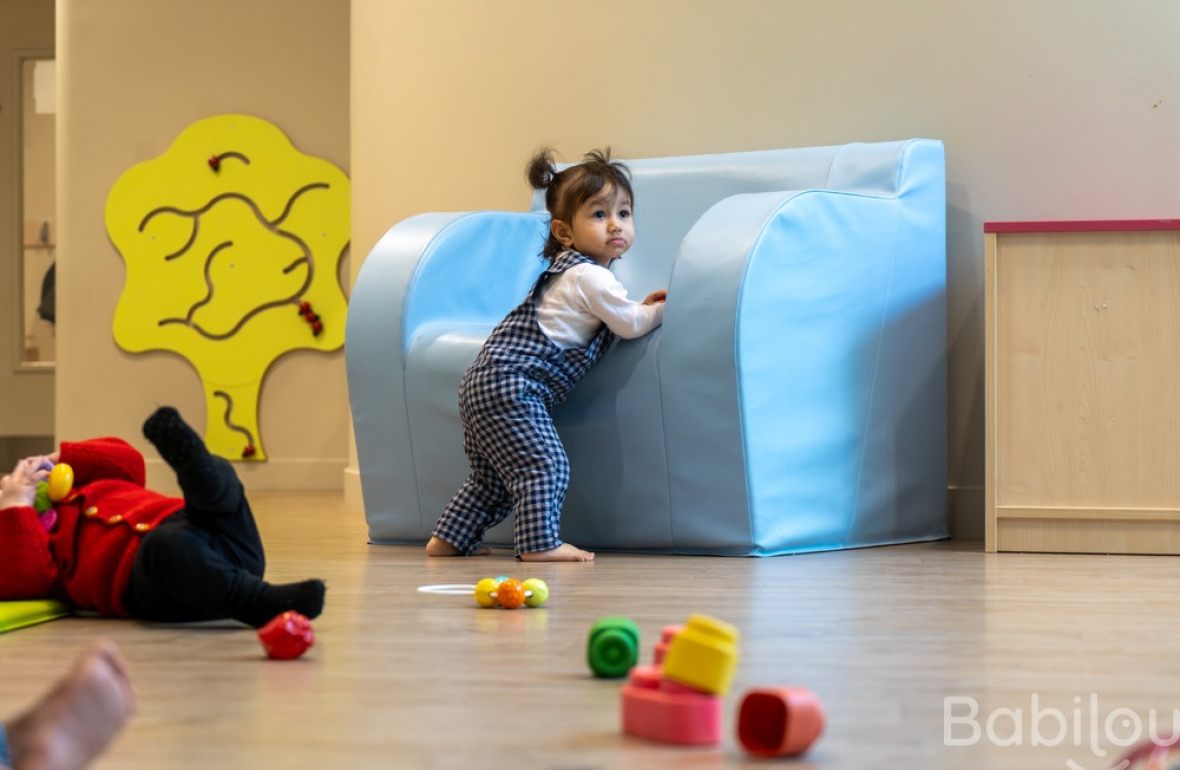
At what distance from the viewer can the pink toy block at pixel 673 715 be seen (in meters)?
1.03

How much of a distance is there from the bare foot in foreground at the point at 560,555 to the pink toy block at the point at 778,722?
134cm

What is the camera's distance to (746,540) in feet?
7.80

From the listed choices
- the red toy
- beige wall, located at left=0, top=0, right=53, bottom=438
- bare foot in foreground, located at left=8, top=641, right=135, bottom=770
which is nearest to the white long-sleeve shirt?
the red toy

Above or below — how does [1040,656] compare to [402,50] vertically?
below

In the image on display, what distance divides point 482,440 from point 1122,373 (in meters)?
1.06

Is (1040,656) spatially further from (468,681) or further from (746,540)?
(746,540)

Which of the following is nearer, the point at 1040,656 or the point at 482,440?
the point at 1040,656

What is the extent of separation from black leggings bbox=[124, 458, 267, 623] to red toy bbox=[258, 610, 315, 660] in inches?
6.8

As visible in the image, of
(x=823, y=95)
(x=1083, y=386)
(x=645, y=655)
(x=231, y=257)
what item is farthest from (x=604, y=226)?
(x=231, y=257)

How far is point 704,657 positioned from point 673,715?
0.16 feet

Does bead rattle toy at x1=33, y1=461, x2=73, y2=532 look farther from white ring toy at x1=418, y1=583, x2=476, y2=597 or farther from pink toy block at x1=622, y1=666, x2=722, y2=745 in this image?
pink toy block at x1=622, y1=666, x2=722, y2=745

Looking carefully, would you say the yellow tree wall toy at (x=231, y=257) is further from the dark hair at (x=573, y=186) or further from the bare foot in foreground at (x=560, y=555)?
the bare foot in foreground at (x=560, y=555)

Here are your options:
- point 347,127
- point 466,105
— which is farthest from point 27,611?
point 347,127

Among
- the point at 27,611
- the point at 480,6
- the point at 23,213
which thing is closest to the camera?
the point at 27,611
